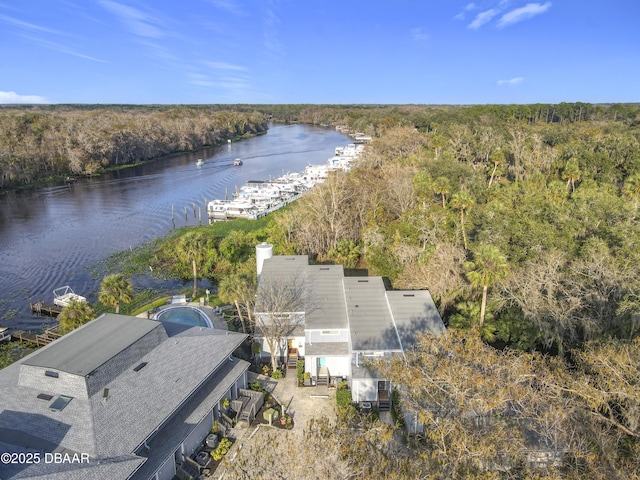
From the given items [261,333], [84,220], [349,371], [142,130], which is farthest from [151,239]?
[142,130]

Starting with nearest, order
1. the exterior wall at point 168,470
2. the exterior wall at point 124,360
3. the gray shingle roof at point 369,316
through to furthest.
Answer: the exterior wall at point 168,470 → the exterior wall at point 124,360 → the gray shingle roof at point 369,316

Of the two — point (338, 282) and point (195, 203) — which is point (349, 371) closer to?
point (338, 282)

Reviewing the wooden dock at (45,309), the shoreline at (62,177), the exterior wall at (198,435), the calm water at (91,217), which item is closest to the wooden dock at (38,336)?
the calm water at (91,217)

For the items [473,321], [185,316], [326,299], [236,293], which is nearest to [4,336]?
[185,316]

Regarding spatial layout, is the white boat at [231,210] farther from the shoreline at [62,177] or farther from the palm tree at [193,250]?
the shoreline at [62,177]

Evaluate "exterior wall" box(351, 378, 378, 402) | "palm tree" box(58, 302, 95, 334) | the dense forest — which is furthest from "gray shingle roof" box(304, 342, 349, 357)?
"palm tree" box(58, 302, 95, 334)

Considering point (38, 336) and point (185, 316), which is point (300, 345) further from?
point (38, 336)

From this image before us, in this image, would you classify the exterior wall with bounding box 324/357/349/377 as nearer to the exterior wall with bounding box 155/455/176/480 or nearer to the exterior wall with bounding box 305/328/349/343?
the exterior wall with bounding box 305/328/349/343
